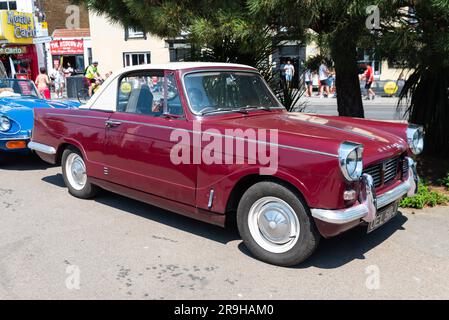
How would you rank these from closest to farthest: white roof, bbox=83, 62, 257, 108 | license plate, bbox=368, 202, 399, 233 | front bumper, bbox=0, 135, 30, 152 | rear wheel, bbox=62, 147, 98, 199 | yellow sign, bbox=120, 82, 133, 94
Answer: license plate, bbox=368, 202, 399, 233 < white roof, bbox=83, 62, 257, 108 < yellow sign, bbox=120, 82, 133, 94 < rear wheel, bbox=62, 147, 98, 199 < front bumper, bbox=0, 135, 30, 152

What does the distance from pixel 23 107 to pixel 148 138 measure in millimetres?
3903

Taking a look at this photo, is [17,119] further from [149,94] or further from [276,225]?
[276,225]

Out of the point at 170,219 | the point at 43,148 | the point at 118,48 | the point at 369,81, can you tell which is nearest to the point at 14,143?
the point at 43,148

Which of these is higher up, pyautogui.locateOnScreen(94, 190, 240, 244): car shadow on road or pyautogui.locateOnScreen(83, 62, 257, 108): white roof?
pyautogui.locateOnScreen(83, 62, 257, 108): white roof

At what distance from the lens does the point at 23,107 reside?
737 cm

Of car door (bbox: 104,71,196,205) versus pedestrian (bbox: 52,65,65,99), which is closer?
car door (bbox: 104,71,196,205)

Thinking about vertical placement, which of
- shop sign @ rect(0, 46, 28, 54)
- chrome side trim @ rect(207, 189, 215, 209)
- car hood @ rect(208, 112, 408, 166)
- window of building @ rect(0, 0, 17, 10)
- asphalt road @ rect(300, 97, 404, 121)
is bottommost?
asphalt road @ rect(300, 97, 404, 121)

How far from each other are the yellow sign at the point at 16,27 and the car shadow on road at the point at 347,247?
26.2 metres

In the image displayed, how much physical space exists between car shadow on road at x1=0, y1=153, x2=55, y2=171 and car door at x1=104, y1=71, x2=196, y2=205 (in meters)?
3.03

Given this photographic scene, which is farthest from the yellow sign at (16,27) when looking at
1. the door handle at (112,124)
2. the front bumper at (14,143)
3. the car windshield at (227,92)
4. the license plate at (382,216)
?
the license plate at (382,216)

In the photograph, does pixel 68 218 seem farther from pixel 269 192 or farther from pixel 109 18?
pixel 109 18

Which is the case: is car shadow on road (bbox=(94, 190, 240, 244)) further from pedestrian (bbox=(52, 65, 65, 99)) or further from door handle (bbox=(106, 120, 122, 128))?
pedestrian (bbox=(52, 65, 65, 99))

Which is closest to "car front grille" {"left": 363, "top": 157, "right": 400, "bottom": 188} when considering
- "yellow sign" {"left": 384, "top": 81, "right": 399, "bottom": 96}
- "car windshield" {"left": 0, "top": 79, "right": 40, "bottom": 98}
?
"car windshield" {"left": 0, "top": 79, "right": 40, "bottom": 98}

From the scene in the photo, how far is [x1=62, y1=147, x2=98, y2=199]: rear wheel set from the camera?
5.53 m
